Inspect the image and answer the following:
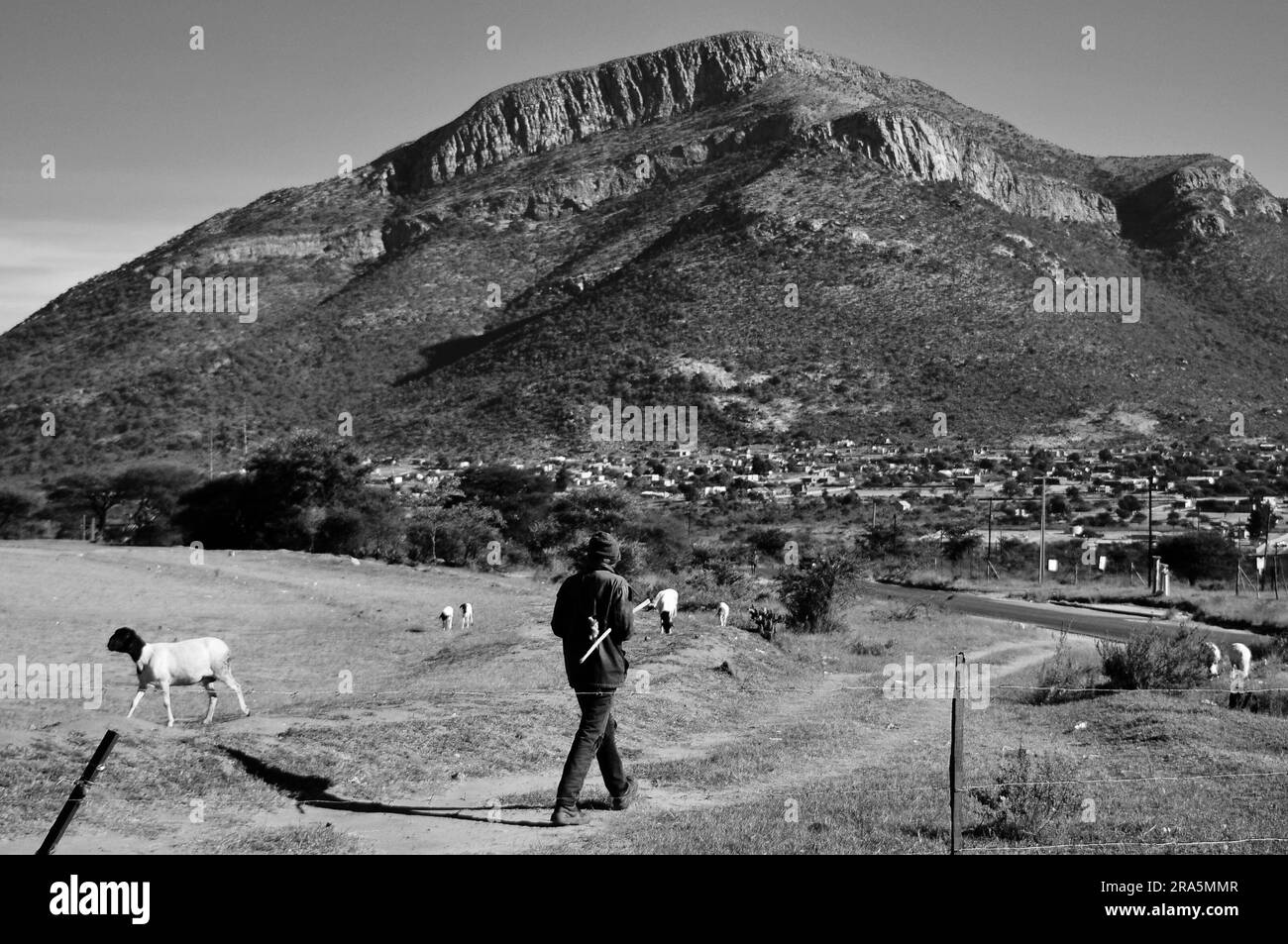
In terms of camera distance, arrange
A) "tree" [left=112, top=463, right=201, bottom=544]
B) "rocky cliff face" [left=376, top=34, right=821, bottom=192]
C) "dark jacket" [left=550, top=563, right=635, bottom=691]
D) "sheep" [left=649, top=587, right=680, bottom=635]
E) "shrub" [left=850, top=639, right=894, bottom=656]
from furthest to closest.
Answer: "rocky cliff face" [left=376, top=34, right=821, bottom=192], "tree" [left=112, top=463, right=201, bottom=544], "shrub" [left=850, top=639, right=894, bottom=656], "sheep" [left=649, top=587, right=680, bottom=635], "dark jacket" [left=550, top=563, right=635, bottom=691]

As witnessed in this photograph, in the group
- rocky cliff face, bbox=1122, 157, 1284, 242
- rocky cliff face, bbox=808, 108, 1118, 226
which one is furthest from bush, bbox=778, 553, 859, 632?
rocky cliff face, bbox=1122, 157, 1284, 242

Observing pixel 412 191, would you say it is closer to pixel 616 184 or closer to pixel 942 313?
pixel 616 184

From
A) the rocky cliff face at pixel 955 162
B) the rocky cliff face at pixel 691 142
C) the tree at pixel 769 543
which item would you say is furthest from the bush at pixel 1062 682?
the rocky cliff face at pixel 691 142

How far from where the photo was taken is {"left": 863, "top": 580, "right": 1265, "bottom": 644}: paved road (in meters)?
27.7

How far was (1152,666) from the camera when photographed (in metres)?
16.9

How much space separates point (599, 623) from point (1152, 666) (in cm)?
1058

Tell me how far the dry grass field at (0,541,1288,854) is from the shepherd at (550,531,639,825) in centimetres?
42

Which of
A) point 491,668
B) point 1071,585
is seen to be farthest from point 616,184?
point 491,668

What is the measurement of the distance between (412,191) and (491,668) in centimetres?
11738

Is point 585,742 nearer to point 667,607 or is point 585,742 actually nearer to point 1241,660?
point 667,607

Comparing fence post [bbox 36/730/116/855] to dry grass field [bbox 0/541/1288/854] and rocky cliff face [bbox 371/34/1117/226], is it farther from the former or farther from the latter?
rocky cliff face [bbox 371/34/1117/226]

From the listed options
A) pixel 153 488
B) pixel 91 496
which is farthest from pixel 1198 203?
pixel 91 496

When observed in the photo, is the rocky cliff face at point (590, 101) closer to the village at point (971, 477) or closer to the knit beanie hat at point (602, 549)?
the village at point (971, 477)

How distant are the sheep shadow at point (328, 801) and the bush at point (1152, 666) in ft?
34.0
